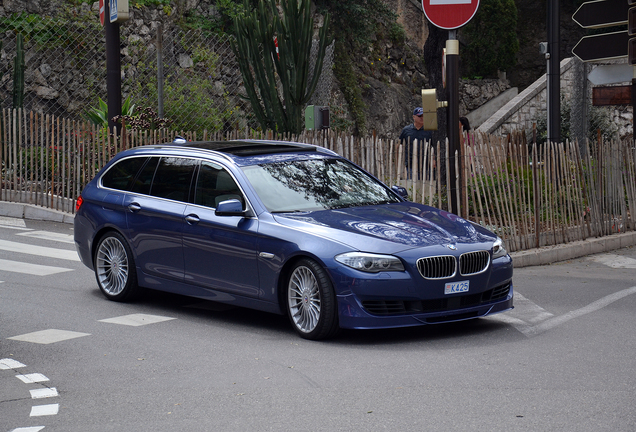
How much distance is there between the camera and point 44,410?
5.43m

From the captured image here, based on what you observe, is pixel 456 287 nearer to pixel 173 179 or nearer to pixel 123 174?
pixel 173 179

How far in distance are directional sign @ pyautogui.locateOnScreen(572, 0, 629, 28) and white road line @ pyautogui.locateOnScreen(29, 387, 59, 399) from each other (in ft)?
32.8

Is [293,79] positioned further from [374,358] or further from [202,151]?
[374,358]

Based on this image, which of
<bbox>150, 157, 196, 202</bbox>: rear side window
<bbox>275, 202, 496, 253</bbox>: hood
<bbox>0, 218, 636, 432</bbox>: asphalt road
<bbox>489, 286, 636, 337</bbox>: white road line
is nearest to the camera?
<bbox>0, 218, 636, 432</bbox>: asphalt road

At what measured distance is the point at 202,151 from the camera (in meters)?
8.47

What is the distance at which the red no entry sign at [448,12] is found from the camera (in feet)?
33.1

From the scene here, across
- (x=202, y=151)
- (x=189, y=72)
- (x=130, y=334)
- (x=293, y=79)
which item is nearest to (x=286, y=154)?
(x=202, y=151)

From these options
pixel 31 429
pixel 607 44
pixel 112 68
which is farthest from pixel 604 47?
pixel 31 429

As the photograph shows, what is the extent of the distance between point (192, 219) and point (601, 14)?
26.4 feet

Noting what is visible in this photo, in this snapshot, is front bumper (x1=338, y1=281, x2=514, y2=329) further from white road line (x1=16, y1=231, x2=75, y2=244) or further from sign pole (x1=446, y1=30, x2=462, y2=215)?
Result: white road line (x1=16, y1=231, x2=75, y2=244)

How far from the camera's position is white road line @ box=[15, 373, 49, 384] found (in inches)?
241

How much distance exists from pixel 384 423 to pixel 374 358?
1544mm

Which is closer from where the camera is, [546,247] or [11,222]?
[546,247]

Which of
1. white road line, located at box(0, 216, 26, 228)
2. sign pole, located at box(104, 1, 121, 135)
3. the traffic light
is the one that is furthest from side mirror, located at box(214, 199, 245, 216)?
white road line, located at box(0, 216, 26, 228)
